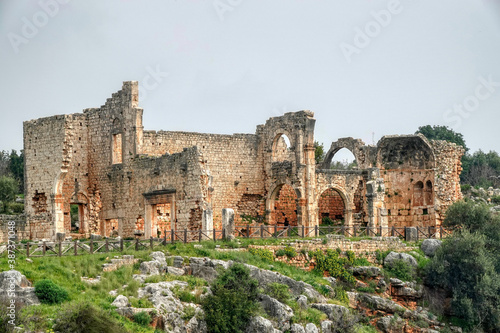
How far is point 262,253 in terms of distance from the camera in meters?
38.1

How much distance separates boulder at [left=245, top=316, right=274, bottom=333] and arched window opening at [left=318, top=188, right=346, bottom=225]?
2007 centimetres

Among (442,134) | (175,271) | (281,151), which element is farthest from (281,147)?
(442,134)

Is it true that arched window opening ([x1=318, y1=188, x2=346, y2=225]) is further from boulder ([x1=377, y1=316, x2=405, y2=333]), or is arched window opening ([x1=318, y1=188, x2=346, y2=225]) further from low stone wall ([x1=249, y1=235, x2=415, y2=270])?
boulder ([x1=377, y1=316, x2=405, y2=333])

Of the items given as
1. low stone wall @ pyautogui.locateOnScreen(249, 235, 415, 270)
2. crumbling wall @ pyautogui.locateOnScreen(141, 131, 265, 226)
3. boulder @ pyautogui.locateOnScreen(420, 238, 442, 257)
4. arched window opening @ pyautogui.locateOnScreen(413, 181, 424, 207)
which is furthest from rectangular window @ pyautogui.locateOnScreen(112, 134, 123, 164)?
arched window opening @ pyautogui.locateOnScreen(413, 181, 424, 207)

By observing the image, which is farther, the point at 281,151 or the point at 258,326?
the point at 281,151

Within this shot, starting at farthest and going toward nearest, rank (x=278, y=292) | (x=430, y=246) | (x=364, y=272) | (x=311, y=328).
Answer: (x=430, y=246) < (x=364, y=272) < (x=278, y=292) < (x=311, y=328)

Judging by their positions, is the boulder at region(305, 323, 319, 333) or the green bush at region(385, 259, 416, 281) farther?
the green bush at region(385, 259, 416, 281)

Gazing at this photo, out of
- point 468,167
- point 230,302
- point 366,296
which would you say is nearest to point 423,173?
point 366,296

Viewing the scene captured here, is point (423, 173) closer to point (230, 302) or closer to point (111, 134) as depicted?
point (111, 134)

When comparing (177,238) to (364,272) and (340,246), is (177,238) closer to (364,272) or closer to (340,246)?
(340,246)

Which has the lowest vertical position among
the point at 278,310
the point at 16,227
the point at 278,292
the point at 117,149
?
the point at 278,310

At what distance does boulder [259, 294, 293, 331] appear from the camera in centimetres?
3303

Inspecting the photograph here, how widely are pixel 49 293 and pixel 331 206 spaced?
84.3ft

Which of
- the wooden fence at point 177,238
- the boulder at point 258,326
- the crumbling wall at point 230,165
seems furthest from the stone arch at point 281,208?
the boulder at point 258,326
